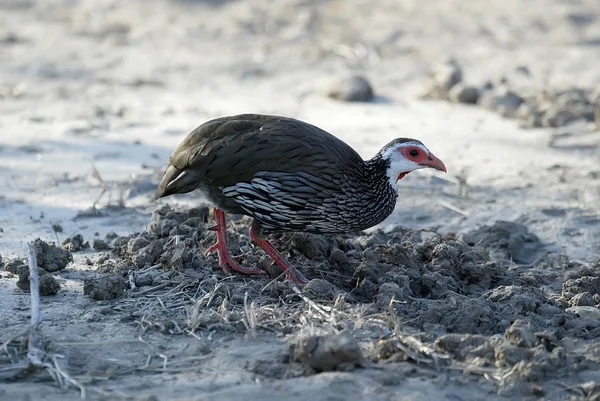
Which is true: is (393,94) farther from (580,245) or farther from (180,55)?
(580,245)

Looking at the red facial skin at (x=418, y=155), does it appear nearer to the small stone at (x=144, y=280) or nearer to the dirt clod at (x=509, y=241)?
the dirt clod at (x=509, y=241)

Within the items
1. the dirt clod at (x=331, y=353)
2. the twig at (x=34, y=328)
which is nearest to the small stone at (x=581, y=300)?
the dirt clod at (x=331, y=353)

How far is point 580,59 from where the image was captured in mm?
13281

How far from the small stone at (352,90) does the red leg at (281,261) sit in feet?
17.3

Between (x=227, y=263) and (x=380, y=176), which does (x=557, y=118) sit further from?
(x=227, y=263)

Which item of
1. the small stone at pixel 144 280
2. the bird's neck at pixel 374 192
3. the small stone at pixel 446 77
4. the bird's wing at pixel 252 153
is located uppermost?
the small stone at pixel 446 77

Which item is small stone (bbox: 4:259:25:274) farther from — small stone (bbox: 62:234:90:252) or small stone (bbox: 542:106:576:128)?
small stone (bbox: 542:106:576:128)

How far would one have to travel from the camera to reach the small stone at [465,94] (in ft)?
39.1

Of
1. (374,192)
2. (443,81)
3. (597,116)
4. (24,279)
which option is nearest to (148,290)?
(24,279)

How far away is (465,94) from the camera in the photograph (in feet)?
39.1

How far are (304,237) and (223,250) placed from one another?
26.0 inches

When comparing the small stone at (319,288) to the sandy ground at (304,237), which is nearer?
the sandy ground at (304,237)

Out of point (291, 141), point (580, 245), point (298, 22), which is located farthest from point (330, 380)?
point (298, 22)

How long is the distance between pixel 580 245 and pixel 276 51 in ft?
22.7
